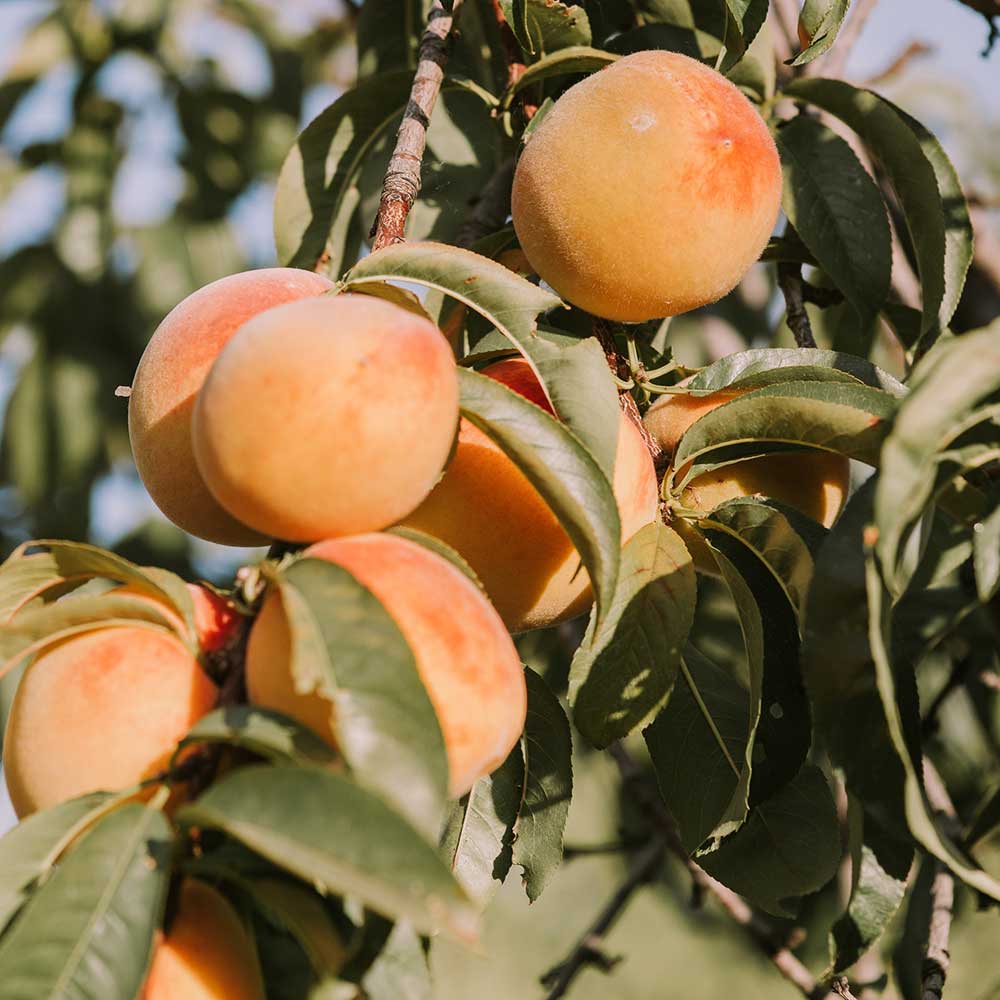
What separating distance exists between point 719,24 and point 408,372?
98 centimetres

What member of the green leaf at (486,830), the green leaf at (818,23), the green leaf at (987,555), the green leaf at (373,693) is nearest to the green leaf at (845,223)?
the green leaf at (818,23)

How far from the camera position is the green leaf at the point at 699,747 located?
1057 millimetres

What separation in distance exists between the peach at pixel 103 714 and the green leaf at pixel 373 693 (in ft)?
0.45

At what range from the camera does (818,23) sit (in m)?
1.12

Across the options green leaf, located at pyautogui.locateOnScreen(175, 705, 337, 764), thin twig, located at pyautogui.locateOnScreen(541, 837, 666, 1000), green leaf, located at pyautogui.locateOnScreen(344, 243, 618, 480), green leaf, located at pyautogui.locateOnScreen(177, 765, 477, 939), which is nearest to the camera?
green leaf, located at pyautogui.locateOnScreen(177, 765, 477, 939)

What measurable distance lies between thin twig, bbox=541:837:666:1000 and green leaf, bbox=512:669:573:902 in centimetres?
60

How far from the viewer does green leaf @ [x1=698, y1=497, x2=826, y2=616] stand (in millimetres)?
949

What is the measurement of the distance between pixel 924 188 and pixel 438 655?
0.94 m

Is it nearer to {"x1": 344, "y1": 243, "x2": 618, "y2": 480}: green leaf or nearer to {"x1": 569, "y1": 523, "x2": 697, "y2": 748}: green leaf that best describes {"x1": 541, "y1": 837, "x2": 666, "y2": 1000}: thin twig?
{"x1": 569, "y1": 523, "x2": 697, "y2": 748}: green leaf

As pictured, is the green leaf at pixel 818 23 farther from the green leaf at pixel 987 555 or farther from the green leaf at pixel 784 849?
the green leaf at pixel 784 849

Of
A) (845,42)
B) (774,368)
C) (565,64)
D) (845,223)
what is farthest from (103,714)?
(845,42)

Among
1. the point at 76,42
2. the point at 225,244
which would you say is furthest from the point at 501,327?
the point at 76,42

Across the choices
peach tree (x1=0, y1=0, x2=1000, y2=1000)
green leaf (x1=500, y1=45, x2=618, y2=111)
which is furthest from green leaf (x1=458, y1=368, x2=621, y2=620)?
green leaf (x1=500, y1=45, x2=618, y2=111)

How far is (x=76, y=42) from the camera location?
2.86 m
